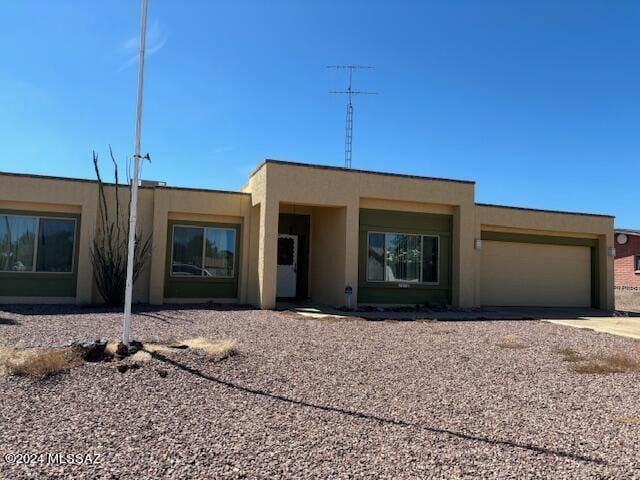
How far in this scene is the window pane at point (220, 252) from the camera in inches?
610

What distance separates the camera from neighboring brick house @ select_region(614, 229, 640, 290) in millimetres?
29547

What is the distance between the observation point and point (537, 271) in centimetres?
1827

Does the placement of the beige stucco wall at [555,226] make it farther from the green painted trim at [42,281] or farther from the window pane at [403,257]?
the green painted trim at [42,281]

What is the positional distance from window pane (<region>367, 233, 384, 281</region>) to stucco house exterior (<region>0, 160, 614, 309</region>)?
0.03 m

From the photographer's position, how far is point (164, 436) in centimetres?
437

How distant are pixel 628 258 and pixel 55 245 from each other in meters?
29.7

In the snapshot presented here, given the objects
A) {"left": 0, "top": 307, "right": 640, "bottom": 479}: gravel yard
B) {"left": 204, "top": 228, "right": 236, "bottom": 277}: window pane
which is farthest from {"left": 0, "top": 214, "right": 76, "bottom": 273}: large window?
{"left": 0, "top": 307, "right": 640, "bottom": 479}: gravel yard

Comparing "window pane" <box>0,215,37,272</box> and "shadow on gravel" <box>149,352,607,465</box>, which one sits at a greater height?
"window pane" <box>0,215,37,272</box>

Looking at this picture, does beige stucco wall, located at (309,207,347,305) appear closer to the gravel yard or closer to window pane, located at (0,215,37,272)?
the gravel yard

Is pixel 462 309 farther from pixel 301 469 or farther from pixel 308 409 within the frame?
pixel 301 469

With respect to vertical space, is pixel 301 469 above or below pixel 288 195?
below

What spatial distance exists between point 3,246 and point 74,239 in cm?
177

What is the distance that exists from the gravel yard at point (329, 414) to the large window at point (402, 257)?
679 cm

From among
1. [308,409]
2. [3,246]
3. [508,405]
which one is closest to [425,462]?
[308,409]
